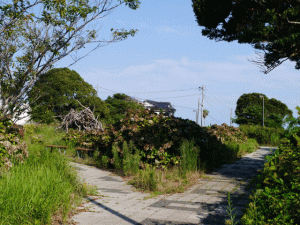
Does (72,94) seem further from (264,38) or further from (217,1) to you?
(264,38)

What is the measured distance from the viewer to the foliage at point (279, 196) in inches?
117

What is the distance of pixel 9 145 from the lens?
19.9ft

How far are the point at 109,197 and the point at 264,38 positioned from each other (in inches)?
218

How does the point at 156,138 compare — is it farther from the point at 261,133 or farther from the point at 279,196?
the point at 261,133

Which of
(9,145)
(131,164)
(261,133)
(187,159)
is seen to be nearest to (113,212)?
(9,145)

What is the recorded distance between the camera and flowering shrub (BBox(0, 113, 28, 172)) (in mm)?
5832

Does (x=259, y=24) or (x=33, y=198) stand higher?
(x=259, y=24)

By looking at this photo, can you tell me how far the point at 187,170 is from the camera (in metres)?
8.41

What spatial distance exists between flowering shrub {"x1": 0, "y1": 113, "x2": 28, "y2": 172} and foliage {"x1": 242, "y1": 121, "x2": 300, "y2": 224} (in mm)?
4503

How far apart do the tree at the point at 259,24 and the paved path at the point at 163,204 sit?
11.6ft

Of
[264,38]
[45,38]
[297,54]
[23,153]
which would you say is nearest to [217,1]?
[264,38]

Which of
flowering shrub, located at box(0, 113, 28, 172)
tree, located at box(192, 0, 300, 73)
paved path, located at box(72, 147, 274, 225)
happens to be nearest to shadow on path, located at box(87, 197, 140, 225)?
paved path, located at box(72, 147, 274, 225)

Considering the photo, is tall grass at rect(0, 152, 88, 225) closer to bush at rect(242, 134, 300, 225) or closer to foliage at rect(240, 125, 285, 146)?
bush at rect(242, 134, 300, 225)

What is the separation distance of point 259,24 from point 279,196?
5.45 meters
